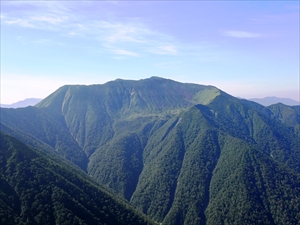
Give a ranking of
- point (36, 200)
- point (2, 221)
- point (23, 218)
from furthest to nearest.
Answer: point (36, 200), point (23, 218), point (2, 221)

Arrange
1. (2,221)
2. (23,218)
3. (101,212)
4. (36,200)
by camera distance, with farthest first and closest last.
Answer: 1. (101,212)
2. (36,200)
3. (23,218)
4. (2,221)

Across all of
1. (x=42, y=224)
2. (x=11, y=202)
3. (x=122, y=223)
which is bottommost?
(x=122, y=223)

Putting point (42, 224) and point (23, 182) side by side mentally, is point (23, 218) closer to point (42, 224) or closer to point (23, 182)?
point (42, 224)

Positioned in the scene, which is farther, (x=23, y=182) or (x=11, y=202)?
(x=23, y=182)

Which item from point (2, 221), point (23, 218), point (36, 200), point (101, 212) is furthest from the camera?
point (101, 212)

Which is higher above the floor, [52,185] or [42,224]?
[52,185]

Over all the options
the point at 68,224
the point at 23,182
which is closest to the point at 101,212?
the point at 68,224

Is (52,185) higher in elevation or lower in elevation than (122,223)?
higher

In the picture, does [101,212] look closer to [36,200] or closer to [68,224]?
[68,224]

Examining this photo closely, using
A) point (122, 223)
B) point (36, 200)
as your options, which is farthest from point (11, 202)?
point (122, 223)
